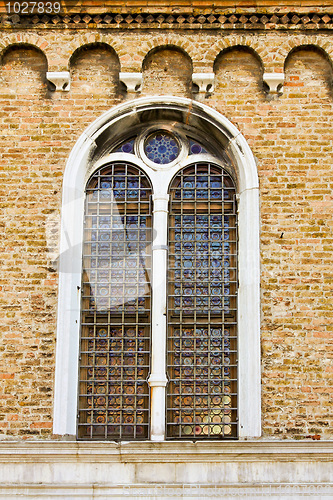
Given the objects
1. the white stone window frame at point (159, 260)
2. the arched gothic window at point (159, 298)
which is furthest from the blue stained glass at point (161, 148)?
the white stone window frame at point (159, 260)

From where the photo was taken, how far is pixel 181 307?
9.06 meters

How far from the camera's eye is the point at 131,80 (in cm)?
941

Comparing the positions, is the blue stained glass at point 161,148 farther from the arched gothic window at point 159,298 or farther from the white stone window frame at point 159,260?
the white stone window frame at point 159,260

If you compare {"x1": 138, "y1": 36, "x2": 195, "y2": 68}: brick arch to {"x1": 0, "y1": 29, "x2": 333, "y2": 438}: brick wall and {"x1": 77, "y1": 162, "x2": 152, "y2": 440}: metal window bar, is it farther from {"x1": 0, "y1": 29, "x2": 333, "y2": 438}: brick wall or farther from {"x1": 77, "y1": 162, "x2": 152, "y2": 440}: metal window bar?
{"x1": 77, "y1": 162, "x2": 152, "y2": 440}: metal window bar

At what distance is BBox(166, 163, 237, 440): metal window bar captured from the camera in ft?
28.9

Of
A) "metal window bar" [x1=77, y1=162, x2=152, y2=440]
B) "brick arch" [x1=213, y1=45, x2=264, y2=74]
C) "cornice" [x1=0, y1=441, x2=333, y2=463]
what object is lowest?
"cornice" [x1=0, y1=441, x2=333, y2=463]

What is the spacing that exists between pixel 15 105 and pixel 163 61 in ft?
5.90

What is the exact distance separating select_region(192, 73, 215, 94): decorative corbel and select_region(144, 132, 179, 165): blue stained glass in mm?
684

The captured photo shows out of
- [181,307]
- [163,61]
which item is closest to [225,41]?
[163,61]

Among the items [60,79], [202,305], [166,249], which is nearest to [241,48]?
[60,79]

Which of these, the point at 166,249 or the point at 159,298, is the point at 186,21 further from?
the point at 159,298

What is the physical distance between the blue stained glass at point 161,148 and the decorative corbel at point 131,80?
0.63 meters

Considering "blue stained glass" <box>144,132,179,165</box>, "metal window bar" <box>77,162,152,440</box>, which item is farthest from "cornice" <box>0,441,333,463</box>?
"blue stained glass" <box>144,132,179,165</box>

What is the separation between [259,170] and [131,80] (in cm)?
180
